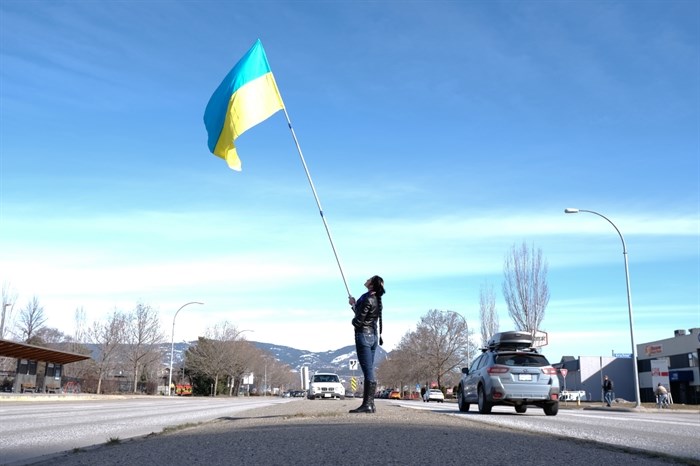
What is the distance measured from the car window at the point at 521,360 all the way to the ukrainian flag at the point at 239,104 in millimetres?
8572

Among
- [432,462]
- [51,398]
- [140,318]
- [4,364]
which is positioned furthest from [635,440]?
[4,364]

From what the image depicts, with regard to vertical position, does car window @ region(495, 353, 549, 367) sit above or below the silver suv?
above

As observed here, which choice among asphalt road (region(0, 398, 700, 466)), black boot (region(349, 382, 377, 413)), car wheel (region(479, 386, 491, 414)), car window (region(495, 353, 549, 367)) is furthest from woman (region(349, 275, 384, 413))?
car wheel (region(479, 386, 491, 414))

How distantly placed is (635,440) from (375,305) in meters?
4.20

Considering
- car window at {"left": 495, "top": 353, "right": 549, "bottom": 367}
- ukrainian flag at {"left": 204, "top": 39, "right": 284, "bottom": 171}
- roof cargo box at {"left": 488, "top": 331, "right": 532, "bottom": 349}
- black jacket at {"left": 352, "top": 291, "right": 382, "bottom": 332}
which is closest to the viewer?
black jacket at {"left": 352, "top": 291, "right": 382, "bottom": 332}

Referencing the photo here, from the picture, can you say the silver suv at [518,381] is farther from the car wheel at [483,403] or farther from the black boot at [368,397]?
the black boot at [368,397]

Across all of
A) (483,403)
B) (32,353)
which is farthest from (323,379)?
(483,403)

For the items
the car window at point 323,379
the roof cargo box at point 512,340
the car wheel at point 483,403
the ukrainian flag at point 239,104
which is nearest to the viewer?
the ukrainian flag at point 239,104

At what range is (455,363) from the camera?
3895 inches

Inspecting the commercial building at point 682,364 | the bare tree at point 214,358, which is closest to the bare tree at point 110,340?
the bare tree at point 214,358

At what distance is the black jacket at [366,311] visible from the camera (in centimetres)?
1002

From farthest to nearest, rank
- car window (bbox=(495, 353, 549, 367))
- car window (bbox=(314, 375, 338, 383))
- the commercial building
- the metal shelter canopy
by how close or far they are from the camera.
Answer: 1. the commercial building
2. car window (bbox=(314, 375, 338, 383))
3. the metal shelter canopy
4. car window (bbox=(495, 353, 549, 367))

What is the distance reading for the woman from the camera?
396 inches

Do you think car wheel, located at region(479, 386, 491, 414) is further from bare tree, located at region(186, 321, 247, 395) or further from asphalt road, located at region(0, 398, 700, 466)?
bare tree, located at region(186, 321, 247, 395)
